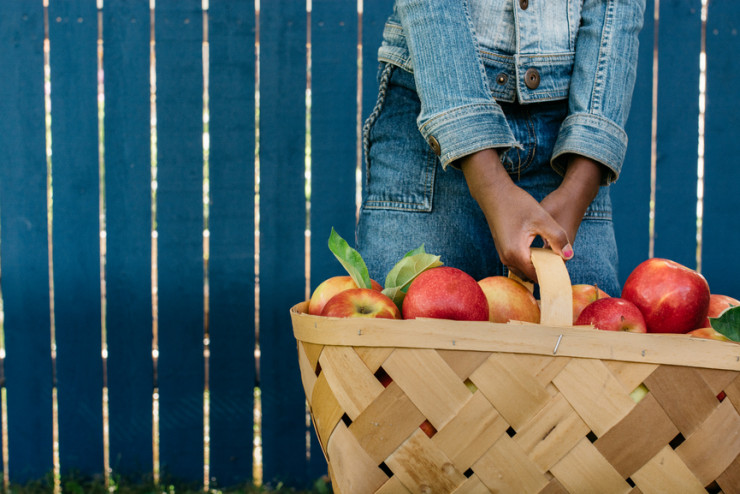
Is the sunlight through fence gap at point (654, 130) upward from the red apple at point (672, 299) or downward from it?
upward

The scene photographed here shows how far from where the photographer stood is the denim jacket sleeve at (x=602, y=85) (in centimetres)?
87

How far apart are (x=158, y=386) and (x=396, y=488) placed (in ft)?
5.24

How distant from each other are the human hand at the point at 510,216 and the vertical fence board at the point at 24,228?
1650 millimetres

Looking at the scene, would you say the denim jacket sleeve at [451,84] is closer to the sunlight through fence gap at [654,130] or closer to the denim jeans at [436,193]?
the denim jeans at [436,193]

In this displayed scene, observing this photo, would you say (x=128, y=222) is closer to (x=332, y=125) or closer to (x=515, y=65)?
(x=332, y=125)

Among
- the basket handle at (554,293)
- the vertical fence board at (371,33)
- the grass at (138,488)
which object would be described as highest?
the vertical fence board at (371,33)

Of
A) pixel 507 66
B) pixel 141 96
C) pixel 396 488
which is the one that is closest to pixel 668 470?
pixel 396 488

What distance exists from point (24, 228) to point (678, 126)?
211cm

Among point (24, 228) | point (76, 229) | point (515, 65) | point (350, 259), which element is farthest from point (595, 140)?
point (24, 228)

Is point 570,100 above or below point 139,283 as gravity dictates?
above

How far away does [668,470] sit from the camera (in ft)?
1.79

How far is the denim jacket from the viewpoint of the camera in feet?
2.66

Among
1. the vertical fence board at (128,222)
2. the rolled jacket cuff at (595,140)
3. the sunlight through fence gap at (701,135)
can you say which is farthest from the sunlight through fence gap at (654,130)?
the vertical fence board at (128,222)

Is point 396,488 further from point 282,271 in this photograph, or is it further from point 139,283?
point 139,283
